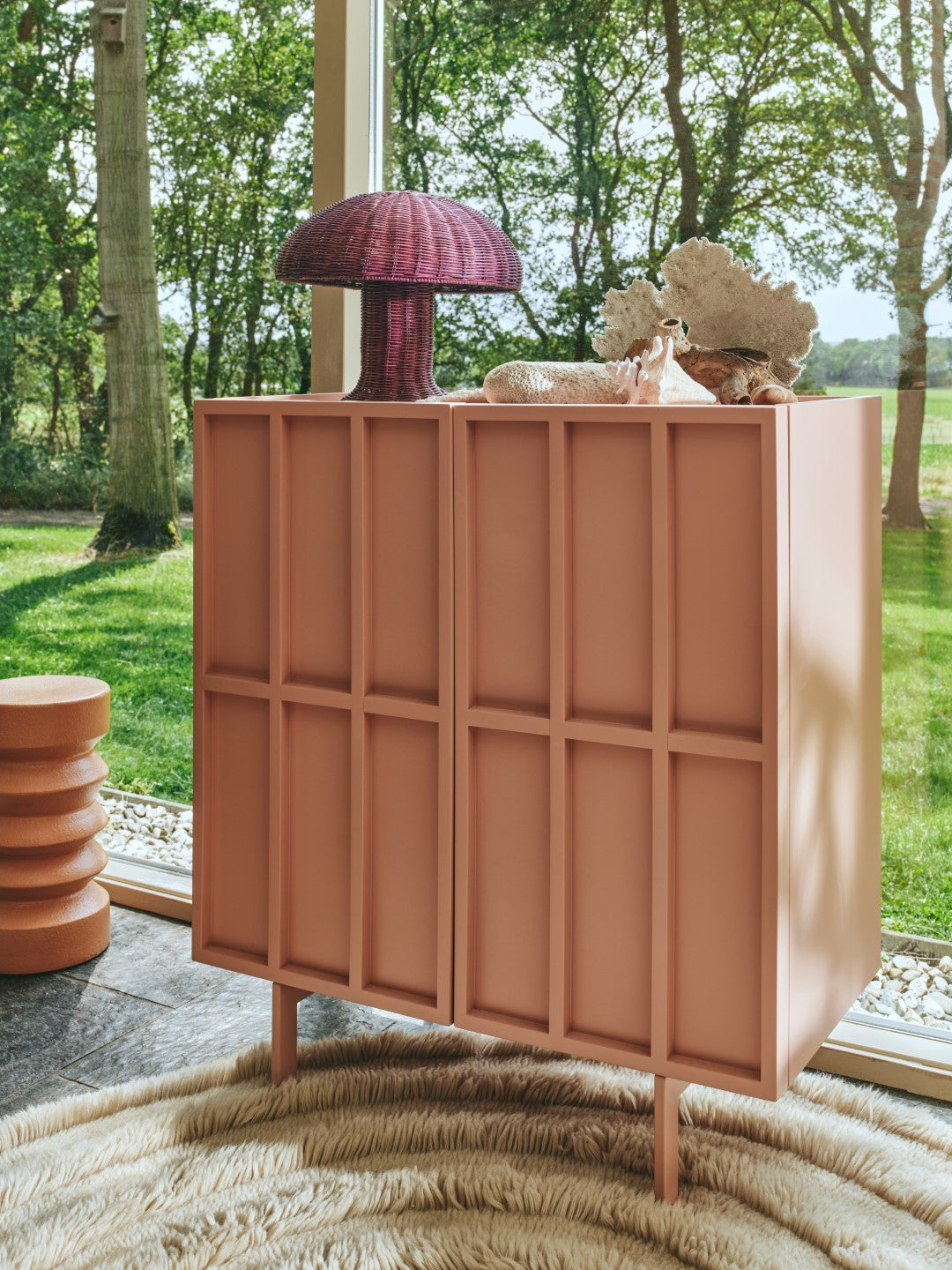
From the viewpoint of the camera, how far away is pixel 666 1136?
158 cm

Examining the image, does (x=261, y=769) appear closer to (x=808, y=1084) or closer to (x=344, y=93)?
(x=808, y=1084)

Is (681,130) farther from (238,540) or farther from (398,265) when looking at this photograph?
(238,540)

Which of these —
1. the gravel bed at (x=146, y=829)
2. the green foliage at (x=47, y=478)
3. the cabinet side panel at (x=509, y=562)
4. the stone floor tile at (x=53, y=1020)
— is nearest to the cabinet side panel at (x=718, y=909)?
the cabinet side panel at (x=509, y=562)

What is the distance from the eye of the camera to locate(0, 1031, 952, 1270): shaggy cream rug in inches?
59.1

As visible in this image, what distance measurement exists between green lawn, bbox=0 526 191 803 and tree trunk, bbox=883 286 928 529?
1.54 meters

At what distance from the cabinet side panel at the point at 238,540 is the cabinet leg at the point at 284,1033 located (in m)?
0.48

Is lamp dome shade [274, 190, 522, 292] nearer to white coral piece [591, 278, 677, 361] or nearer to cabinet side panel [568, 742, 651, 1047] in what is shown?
white coral piece [591, 278, 677, 361]

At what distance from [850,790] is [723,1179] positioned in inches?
21.0

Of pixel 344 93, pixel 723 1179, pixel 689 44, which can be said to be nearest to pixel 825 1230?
pixel 723 1179

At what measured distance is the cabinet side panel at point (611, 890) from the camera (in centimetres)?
153

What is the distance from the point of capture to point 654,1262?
149 centimetres

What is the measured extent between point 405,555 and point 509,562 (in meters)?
0.16

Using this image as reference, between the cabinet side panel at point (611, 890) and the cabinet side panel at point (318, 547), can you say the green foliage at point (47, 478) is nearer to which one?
the cabinet side panel at point (318, 547)

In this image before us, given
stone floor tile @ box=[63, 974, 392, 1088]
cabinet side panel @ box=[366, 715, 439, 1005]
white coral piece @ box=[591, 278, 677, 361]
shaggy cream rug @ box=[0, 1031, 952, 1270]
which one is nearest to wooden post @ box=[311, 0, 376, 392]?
white coral piece @ box=[591, 278, 677, 361]
